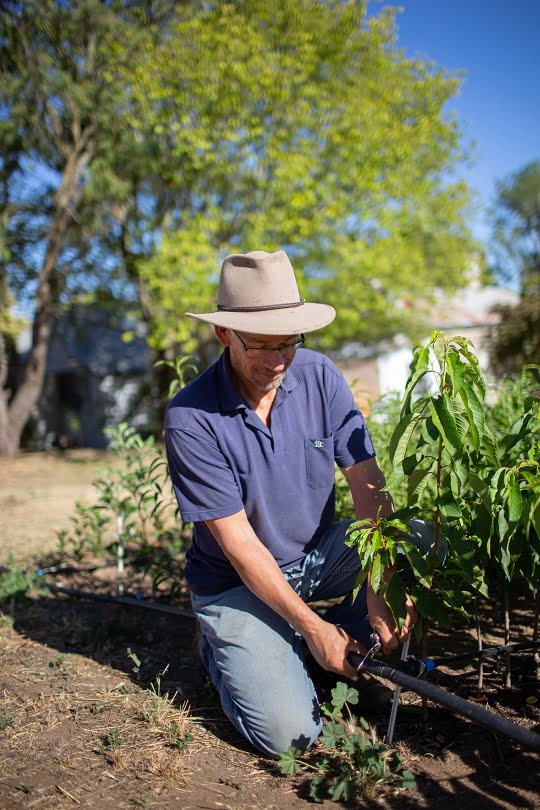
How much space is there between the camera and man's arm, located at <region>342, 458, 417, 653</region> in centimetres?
242

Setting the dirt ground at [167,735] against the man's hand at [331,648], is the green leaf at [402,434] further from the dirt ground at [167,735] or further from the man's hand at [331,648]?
the dirt ground at [167,735]

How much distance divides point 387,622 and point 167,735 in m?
0.93

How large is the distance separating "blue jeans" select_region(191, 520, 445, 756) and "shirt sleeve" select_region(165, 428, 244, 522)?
1.33 feet

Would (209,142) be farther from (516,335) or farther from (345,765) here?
Result: (345,765)

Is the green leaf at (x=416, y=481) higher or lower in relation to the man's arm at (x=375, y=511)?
higher

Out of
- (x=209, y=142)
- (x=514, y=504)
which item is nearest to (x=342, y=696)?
(x=514, y=504)

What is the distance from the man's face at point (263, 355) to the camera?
2557 mm

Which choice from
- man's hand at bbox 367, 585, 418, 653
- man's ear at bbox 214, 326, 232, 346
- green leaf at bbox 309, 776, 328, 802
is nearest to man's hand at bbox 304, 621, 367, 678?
man's hand at bbox 367, 585, 418, 653

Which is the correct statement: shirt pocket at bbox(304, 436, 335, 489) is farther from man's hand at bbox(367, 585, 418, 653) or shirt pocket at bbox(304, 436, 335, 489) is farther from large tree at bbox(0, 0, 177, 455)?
large tree at bbox(0, 0, 177, 455)

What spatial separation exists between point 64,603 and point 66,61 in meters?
15.4

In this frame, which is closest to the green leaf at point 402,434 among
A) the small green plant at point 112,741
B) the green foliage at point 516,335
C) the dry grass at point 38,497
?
the small green plant at point 112,741

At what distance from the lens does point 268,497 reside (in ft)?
8.99

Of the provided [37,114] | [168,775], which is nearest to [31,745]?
[168,775]

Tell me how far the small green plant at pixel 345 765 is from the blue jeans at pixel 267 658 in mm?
A: 94
